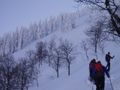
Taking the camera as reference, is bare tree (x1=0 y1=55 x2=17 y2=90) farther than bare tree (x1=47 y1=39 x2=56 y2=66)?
A: No

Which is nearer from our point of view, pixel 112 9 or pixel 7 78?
pixel 112 9

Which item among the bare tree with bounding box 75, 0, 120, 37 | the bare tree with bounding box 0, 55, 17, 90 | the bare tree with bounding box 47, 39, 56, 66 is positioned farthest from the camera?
the bare tree with bounding box 47, 39, 56, 66

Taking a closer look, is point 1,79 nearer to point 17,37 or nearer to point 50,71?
point 50,71

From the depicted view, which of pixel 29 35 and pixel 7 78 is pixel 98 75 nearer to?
pixel 7 78

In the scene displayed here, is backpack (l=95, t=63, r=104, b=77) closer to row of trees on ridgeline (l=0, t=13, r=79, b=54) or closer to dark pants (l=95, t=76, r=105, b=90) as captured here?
dark pants (l=95, t=76, r=105, b=90)

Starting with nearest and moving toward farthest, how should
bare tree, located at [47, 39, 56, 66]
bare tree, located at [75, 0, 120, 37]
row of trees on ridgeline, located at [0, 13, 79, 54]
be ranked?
1. bare tree, located at [75, 0, 120, 37]
2. bare tree, located at [47, 39, 56, 66]
3. row of trees on ridgeline, located at [0, 13, 79, 54]

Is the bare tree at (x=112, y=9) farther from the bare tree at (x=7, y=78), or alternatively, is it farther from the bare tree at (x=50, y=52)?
the bare tree at (x=50, y=52)

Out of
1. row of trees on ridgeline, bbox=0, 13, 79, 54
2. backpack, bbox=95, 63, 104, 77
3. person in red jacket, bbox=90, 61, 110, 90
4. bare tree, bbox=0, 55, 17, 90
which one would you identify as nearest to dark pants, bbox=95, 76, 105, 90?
person in red jacket, bbox=90, 61, 110, 90

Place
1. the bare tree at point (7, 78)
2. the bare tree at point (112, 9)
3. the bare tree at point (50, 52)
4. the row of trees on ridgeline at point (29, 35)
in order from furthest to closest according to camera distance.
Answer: the row of trees on ridgeline at point (29, 35) → the bare tree at point (50, 52) → the bare tree at point (7, 78) → the bare tree at point (112, 9)

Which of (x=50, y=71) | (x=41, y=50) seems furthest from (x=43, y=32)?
(x=50, y=71)

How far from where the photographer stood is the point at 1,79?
162 feet

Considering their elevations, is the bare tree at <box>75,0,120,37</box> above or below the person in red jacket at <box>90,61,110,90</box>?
above

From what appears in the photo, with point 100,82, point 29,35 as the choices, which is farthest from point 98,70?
point 29,35

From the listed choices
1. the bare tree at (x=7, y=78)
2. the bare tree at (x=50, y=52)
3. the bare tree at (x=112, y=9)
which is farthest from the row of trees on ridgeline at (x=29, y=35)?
the bare tree at (x=112, y=9)
